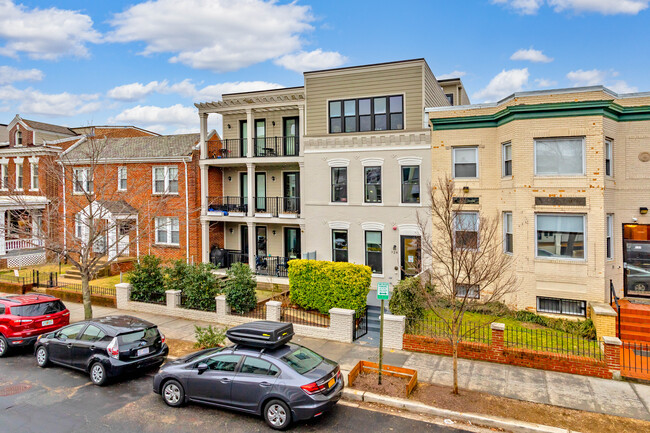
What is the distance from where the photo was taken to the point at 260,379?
8.58 meters

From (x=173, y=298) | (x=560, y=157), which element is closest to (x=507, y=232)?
(x=560, y=157)

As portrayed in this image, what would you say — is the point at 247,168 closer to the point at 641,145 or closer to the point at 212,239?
the point at 212,239

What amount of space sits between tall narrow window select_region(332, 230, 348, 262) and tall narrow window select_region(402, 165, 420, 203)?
333cm

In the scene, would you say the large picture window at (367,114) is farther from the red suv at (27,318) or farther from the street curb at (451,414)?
the red suv at (27,318)

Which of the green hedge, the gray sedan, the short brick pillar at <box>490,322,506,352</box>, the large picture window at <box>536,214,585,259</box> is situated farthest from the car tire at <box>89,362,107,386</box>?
the large picture window at <box>536,214,585,259</box>

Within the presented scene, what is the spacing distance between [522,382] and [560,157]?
8412 millimetres

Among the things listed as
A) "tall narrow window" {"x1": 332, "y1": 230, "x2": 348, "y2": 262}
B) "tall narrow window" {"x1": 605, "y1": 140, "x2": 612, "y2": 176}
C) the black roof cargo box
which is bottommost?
the black roof cargo box

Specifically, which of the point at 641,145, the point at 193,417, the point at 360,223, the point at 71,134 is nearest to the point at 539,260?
the point at 641,145

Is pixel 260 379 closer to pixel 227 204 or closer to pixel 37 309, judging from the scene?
pixel 37 309

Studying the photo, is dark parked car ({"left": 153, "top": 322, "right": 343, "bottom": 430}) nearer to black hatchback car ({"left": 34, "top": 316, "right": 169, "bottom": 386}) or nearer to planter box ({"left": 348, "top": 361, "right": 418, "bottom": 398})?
planter box ({"left": 348, "top": 361, "right": 418, "bottom": 398})

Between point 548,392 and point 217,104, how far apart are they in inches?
779

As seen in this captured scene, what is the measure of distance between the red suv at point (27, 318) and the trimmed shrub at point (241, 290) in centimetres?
542

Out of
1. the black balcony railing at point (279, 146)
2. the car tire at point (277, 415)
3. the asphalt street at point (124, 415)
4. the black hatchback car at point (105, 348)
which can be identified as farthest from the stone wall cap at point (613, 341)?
the black balcony railing at point (279, 146)

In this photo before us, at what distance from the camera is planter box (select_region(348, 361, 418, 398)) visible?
32.4ft
